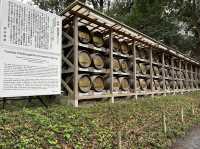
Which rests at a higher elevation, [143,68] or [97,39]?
[97,39]

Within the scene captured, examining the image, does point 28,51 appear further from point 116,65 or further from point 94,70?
point 116,65

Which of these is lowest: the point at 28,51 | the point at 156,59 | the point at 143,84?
the point at 143,84

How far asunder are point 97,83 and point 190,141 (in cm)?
339

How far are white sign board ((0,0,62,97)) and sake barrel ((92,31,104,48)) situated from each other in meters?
2.43

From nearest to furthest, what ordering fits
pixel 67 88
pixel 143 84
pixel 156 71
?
1. pixel 67 88
2. pixel 143 84
3. pixel 156 71

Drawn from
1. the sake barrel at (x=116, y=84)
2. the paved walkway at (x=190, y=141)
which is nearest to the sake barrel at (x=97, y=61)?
the sake barrel at (x=116, y=84)

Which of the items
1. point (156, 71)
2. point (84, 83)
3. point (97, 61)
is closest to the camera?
point (84, 83)

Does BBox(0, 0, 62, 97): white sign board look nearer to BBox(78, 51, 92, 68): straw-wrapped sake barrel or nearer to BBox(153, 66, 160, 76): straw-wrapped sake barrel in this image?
BBox(78, 51, 92, 68): straw-wrapped sake barrel

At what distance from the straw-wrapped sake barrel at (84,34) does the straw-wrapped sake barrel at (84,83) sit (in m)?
1.17

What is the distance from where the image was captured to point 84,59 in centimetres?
820

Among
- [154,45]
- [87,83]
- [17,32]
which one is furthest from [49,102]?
[154,45]

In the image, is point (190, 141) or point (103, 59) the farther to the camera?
point (103, 59)

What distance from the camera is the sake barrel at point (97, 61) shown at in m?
8.65

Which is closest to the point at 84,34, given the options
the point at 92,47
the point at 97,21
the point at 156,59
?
the point at 92,47
